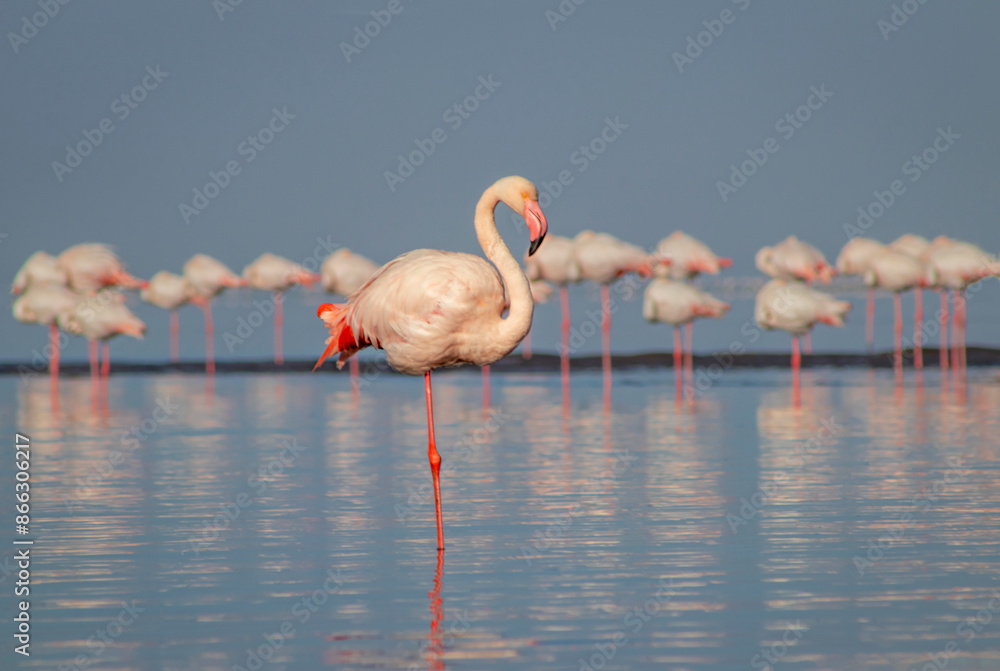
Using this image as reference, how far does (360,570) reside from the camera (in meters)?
5.71

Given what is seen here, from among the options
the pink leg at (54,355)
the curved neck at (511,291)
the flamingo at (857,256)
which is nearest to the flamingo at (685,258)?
the flamingo at (857,256)

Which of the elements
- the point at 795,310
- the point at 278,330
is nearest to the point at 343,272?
the point at 278,330

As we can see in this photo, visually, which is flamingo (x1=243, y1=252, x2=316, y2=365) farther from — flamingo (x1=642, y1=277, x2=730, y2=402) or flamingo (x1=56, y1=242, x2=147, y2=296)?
flamingo (x1=642, y1=277, x2=730, y2=402)

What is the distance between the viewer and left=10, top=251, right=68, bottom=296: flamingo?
20797 millimetres

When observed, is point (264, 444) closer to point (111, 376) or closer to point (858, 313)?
point (111, 376)

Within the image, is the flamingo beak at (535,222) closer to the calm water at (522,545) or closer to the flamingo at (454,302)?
the flamingo at (454,302)

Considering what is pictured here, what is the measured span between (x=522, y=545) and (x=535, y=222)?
151 cm

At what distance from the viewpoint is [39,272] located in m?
21.0

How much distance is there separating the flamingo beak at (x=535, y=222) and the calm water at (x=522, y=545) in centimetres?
139

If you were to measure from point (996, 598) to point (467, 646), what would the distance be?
2.00 metres

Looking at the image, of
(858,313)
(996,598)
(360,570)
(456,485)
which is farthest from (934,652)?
(858,313)

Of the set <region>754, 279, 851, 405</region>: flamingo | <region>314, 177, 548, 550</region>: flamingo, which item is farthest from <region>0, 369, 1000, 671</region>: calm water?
<region>754, 279, 851, 405</region>: flamingo

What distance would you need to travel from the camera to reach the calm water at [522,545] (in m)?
4.53

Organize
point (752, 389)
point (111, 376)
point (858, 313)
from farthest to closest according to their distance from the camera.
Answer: point (858, 313) → point (111, 376) → point (752, 389)
